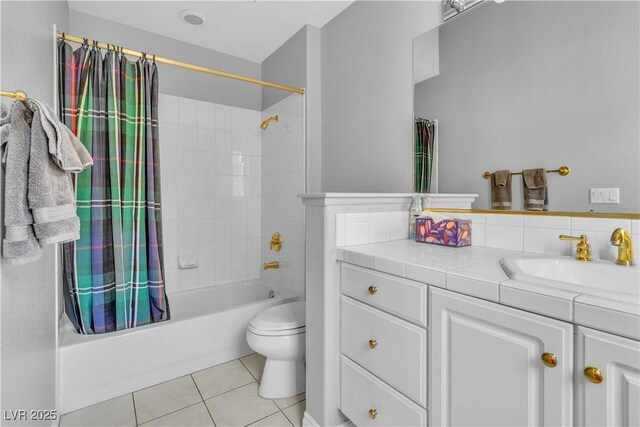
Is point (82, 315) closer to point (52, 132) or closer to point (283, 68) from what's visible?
point (52, 132)

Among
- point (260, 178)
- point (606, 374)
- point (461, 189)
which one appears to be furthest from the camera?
point (260, 178)

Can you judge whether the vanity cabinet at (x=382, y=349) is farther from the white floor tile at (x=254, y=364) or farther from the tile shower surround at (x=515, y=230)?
the white floor tile at (x=254, y=364)

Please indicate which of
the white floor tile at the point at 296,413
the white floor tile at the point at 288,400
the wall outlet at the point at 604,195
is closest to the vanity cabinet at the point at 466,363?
the white floor tile at the point at 296,413

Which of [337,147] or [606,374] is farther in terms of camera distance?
[337,147]

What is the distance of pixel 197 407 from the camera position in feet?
5.47

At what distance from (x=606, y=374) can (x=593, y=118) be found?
857 millimetres

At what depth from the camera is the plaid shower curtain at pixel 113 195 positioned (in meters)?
1.76

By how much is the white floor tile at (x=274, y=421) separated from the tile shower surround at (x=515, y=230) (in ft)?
3.18

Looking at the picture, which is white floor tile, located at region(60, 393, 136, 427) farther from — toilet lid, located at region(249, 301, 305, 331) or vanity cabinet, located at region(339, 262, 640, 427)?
vanity cabinet, located at region(339, 262, 640, 427)

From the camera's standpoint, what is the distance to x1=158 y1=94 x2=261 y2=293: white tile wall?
2621 mm

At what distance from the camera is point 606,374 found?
0.64 metres

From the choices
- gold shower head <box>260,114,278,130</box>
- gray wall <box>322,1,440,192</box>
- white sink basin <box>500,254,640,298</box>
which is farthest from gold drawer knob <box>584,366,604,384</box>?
gold shower head <box>260,114,278,130</box>

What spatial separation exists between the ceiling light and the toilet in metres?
2.18

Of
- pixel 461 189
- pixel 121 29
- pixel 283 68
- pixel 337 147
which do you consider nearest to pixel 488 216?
pixel 461 189
